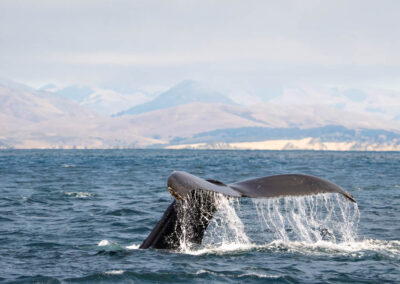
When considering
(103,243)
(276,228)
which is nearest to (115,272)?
(103,243)

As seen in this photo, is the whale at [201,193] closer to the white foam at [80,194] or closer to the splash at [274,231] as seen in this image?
the splash at [274,231]

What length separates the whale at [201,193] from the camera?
22.0 feet

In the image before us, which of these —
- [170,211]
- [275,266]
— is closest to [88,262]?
[170,211]

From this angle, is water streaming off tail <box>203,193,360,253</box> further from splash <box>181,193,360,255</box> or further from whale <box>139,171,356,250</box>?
whale <box>139,171,356,250</box>

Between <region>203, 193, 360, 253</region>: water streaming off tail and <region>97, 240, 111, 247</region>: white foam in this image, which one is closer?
<region>97, 240, 111, 247</region>: white foam

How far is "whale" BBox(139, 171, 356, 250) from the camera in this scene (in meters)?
6.72

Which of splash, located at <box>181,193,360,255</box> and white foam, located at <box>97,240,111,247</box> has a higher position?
splash, located at <box>181,193,360,255</box>

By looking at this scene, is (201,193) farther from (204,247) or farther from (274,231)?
(274,231)

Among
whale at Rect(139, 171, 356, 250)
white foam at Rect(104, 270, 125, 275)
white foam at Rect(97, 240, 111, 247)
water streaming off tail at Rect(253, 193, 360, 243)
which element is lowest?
white foam at Rect(97, 240, 111, 247)

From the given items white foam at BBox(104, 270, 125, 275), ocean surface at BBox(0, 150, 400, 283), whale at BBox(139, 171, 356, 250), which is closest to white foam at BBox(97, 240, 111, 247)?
ocean surface at BBox(0, 150, 400, 283)

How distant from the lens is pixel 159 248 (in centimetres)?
941

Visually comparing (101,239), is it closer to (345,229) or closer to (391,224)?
Answer: (345,229)

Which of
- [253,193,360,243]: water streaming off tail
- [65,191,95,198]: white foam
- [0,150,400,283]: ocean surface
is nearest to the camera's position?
[0,150,400,283]: ocean surface

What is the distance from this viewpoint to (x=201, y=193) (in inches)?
311
